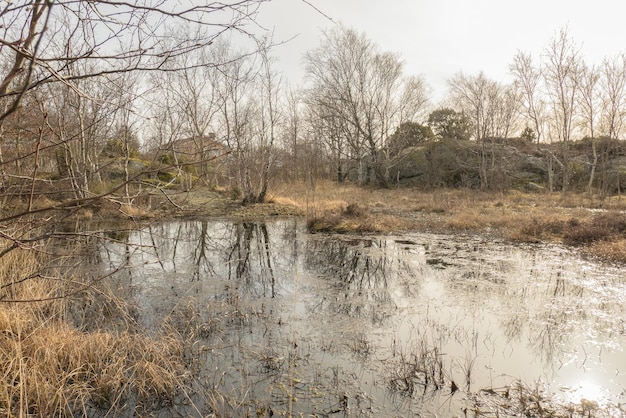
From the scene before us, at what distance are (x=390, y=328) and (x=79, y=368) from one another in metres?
3.68

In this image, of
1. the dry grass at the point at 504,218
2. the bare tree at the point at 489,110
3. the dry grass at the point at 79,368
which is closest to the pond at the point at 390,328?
the dry grass at the point at 79,368

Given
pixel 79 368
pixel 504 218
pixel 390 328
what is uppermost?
pixel 504 218

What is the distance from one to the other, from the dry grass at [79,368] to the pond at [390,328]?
1.13 ft

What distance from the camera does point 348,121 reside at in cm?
2802

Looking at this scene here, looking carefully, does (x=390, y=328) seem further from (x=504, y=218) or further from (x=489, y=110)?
(x=489, y=110)

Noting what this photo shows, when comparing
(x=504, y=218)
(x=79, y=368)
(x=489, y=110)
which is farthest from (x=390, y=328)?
(x=489, y=110)

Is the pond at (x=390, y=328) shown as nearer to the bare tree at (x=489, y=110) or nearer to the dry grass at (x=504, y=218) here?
the dry grass at (x=504, y=218)

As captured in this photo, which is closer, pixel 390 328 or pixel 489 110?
pixel 390 328

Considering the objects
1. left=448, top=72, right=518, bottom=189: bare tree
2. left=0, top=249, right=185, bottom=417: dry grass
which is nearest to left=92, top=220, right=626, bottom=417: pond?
left=0, top=249, right=185, bottom=417: dry grass

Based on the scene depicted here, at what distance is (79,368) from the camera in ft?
12.3

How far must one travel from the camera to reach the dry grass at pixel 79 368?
11.2 ft

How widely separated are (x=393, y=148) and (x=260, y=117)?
45.0ft

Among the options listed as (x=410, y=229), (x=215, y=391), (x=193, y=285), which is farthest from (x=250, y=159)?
(x=215, y=391)

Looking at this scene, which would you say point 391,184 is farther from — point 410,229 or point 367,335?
point 367,335
